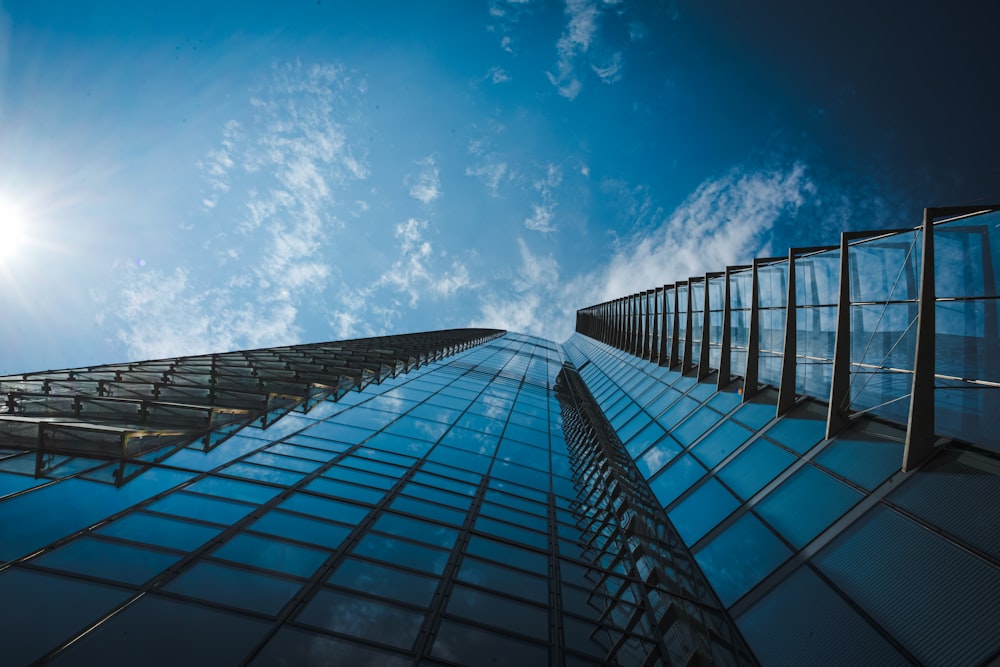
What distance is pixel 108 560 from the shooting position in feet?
17.7

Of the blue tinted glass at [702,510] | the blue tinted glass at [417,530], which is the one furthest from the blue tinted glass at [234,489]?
the blue tinted glass at [702,510]

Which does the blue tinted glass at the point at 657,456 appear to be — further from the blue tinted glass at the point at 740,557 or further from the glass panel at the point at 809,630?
the glass panel at the point at 809,630

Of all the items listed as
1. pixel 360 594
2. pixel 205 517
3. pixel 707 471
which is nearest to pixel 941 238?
pixel 707 471

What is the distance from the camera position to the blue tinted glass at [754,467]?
10797 millimetres

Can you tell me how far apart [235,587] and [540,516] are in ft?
21.5

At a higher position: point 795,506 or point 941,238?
point 941,238

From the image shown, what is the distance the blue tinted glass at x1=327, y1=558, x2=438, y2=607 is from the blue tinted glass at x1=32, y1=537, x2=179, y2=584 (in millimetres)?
2252

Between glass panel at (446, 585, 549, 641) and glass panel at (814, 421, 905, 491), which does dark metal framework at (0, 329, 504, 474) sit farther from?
glass panel at (814, 421, 905, 491)

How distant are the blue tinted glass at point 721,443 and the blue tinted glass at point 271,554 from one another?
11398mm

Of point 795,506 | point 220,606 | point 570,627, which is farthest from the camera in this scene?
point 795,506

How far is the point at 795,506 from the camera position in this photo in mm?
9227

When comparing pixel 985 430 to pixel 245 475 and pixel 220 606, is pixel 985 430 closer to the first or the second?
pixel 220 606

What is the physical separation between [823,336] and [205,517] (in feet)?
53.5

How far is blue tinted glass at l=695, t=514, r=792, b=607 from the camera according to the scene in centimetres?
816
